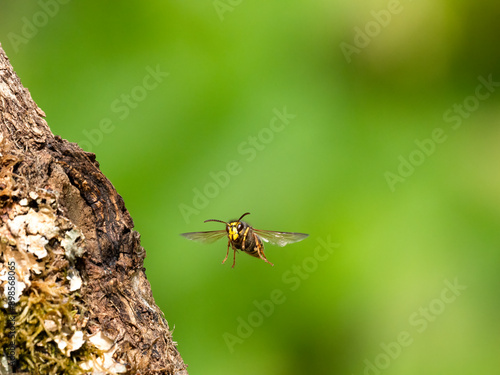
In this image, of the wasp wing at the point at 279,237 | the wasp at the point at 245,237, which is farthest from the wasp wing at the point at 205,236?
the wasp wing at the point at 279,237

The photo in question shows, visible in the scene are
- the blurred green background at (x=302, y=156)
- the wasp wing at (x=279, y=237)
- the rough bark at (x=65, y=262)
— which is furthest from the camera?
the blurred green background at (x=302, y=156)

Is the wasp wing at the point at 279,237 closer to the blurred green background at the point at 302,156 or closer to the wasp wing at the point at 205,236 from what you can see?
the wasp wing at the point at 205,236

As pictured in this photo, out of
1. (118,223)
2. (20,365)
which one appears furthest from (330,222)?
(20,365)

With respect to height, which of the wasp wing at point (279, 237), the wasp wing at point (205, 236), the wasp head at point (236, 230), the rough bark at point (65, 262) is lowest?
the rough bark at point (65, 262)

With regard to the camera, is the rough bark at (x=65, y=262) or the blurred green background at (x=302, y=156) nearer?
the rough bark at (x=65, y=262)

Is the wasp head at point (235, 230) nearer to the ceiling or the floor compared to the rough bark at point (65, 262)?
nearer to the ceiling

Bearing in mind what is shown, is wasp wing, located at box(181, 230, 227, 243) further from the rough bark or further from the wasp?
the rough bark
